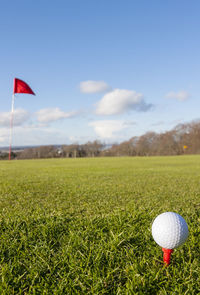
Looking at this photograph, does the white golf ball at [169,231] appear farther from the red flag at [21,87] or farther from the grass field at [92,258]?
the red flag at [21,87]

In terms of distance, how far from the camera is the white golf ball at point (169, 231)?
5.79 ft

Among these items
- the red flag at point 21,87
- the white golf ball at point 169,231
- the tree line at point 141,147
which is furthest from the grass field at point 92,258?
the tree line at point 141,147

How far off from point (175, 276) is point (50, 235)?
1.34 m

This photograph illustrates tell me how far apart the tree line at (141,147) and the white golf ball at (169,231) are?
5700 centimetres

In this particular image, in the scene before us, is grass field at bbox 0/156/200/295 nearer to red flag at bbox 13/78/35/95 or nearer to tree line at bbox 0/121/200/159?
red flag at bbox 13/78/35/95

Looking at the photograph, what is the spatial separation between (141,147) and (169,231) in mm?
65108

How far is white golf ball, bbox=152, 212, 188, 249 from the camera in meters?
1.77

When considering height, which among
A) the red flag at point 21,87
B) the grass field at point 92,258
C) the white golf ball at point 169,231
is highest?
the red flag at point 21,87

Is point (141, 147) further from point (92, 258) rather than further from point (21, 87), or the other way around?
Answer: point (92, 258)

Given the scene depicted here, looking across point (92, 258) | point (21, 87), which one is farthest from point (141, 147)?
point (92, 258)

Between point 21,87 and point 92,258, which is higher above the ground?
point 21,87

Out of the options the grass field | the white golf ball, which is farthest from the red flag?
the white golf ball

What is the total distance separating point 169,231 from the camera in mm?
1787

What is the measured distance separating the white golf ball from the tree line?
5700 cm
